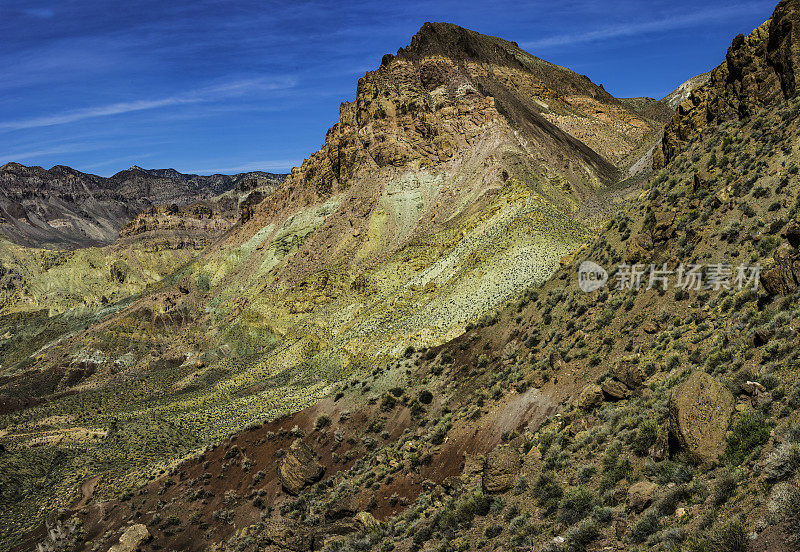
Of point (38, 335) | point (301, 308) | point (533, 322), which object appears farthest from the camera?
point (38, 335)

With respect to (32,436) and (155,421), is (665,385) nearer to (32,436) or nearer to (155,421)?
(155,421)

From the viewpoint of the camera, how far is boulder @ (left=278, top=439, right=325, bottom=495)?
2578 centimetres

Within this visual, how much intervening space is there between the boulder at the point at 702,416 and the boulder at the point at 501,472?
227 inches

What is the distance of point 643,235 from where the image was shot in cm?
2403

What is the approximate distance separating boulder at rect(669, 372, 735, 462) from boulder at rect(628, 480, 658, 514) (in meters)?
1.17

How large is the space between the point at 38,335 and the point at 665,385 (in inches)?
5004

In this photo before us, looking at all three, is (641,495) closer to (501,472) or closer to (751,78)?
(501,472)

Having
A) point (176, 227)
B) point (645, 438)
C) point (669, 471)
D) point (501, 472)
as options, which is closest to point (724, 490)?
point (669, 471)

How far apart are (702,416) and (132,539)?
1075 inches

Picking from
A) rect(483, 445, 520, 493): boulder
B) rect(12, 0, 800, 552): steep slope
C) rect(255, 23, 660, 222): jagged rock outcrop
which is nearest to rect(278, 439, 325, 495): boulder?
rect(12, 0, 800, 552): steep slope

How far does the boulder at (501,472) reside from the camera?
1551 centimetres

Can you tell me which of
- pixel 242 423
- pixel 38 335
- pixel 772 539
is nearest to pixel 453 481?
pixel 772 539

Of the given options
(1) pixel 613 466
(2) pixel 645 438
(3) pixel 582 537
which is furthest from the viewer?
(1) pixel 613 466

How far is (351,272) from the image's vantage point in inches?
2446
